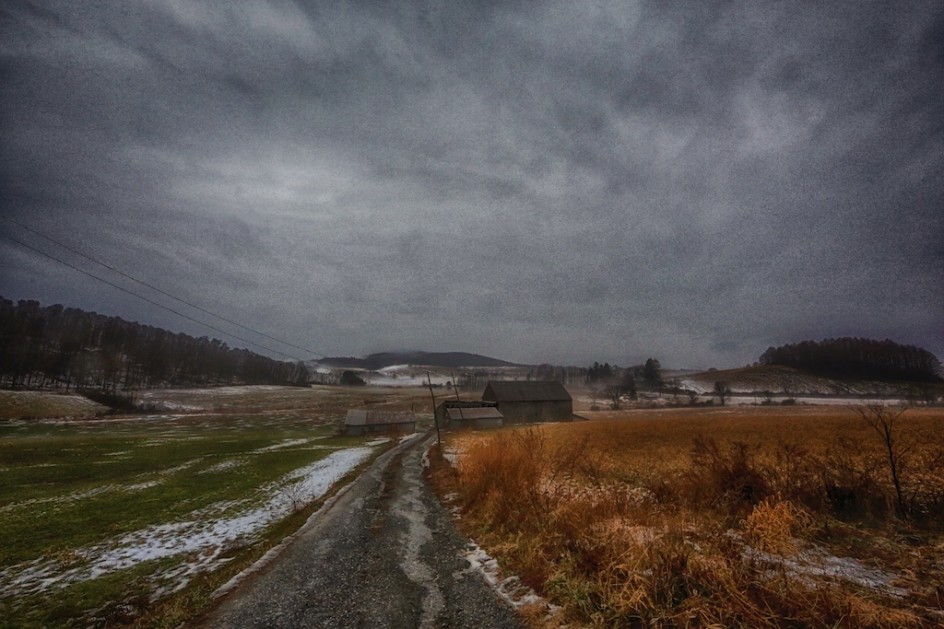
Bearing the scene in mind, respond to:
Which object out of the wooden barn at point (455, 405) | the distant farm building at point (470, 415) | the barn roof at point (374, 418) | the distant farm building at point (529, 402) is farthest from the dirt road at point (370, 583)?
the distant farm building at point (529, 402)

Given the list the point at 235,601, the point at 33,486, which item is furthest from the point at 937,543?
the point at 33,486

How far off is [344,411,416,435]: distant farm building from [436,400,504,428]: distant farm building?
22.3ft

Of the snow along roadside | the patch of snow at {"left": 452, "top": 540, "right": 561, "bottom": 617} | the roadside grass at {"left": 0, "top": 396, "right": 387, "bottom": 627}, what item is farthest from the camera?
the snow along roadside

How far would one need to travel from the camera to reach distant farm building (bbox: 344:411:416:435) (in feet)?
207

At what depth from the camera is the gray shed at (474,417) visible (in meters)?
63.6

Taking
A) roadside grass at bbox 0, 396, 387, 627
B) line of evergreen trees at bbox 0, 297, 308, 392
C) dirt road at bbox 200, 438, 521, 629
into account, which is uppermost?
line of evergreen trees at bbox 0, 297, 308, 392

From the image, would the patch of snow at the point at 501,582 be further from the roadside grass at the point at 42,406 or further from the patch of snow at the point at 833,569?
the roadside grass at the point at 42,406

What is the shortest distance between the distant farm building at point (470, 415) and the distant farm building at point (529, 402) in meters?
2.78

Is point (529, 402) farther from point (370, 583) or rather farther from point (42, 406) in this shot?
point (42, 406)

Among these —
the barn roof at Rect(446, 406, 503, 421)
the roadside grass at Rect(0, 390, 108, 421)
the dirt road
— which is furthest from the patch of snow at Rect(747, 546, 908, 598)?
the roadside grass at Rect(0, 390, 108, 421)

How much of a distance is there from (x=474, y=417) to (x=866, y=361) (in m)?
149

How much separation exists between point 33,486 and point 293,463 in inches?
512

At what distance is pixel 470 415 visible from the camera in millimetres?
64688

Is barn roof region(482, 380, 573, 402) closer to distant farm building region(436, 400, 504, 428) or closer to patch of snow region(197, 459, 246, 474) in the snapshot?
distant farm building region(436, 400, 504, 428)
